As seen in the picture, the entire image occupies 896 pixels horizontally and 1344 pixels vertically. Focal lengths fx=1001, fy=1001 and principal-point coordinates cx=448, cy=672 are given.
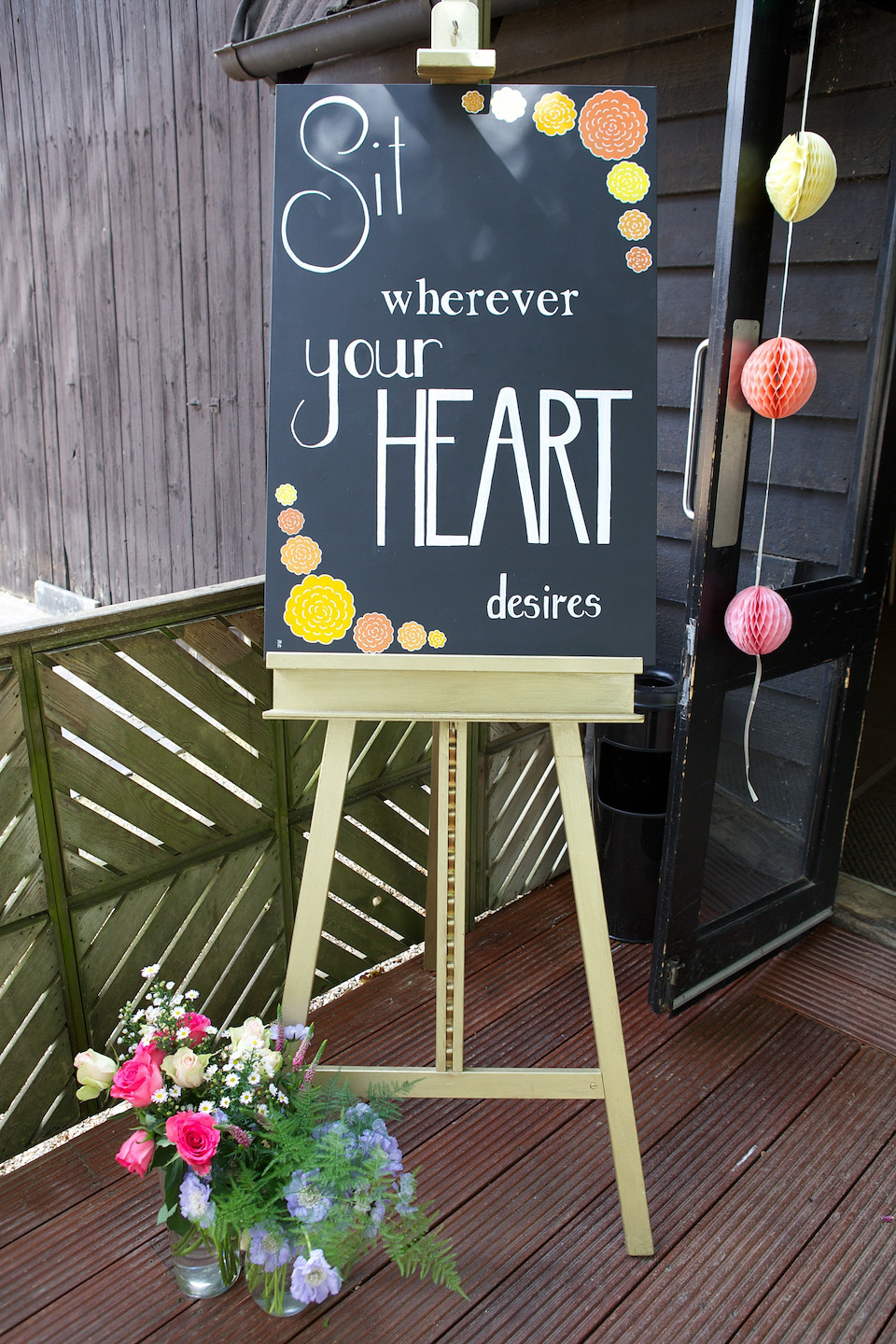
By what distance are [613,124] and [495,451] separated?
0.50 meters

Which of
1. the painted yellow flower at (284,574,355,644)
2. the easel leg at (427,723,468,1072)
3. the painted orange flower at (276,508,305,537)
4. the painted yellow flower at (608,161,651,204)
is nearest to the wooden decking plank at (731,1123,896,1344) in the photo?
the easel leg at (427,723,468,1072)

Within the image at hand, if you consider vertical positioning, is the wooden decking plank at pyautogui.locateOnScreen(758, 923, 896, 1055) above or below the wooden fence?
below

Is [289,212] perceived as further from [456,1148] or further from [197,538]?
[197,538]

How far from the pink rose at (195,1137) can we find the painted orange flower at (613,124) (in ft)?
4.95

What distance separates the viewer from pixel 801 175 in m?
1.68

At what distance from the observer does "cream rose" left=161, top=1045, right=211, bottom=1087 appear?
1.47m

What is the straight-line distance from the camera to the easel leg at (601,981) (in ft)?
5.11

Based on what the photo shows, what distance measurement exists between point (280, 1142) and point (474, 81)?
5.17 ft

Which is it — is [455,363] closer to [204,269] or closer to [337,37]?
[337,37]

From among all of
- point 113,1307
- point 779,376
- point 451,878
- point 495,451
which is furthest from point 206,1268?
point 779,376

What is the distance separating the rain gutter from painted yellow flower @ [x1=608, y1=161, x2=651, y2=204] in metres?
1.53

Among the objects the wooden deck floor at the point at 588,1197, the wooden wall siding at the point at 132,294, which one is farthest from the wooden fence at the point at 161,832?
the wooden wall siding at the point at 132,294

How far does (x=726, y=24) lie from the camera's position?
7.63 ft

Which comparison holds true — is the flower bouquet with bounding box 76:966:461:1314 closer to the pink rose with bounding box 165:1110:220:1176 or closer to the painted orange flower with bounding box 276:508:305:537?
the pink rose with bounding box 165:1110:220:1176
